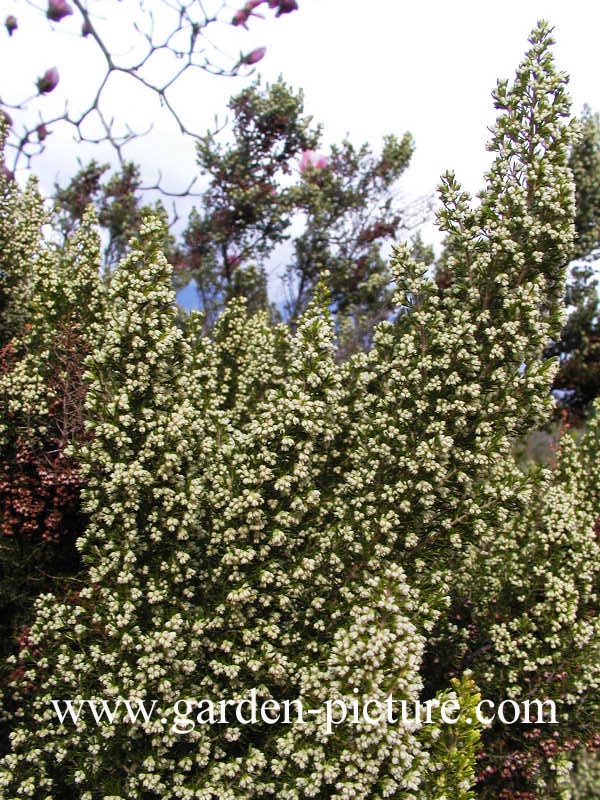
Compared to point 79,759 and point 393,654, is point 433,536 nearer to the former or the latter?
point 393,654

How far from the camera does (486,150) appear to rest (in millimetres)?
6215

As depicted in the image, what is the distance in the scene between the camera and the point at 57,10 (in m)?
3.62

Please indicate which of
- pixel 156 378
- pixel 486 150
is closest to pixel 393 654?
pixel 156 378

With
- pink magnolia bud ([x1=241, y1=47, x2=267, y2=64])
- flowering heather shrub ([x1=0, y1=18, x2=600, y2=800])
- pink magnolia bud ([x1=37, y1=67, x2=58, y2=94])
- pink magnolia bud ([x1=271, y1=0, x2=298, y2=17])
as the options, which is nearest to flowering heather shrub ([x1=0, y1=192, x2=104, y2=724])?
flowering heather shrub ([x1=0, y1=18, x2=600, y2=800])

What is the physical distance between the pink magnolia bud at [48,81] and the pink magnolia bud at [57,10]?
1.00 feet

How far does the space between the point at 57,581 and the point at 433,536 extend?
384 cm

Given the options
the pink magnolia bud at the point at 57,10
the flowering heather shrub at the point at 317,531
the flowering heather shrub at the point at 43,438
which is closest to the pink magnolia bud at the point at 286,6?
the pink magnolia bud at the point at 57,10

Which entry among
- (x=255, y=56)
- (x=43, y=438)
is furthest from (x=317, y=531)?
(x=255, y=56)

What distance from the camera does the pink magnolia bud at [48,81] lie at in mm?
3879

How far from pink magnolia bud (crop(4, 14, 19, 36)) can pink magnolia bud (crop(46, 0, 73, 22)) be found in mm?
273

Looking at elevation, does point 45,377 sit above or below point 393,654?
above

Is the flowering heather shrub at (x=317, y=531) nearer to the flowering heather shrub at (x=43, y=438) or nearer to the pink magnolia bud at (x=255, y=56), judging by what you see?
the flowering heather shrub at (x=43, y=438)

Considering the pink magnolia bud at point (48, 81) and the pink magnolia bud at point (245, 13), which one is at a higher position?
the pink magnolia bud at point (245, 13)

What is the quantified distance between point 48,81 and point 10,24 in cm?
33
